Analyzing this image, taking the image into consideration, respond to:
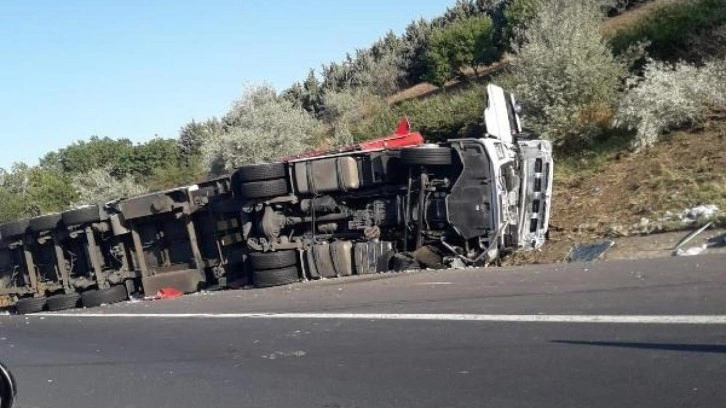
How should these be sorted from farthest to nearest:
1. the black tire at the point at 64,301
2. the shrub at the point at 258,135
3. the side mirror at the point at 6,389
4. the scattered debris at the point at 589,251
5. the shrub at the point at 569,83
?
the shrub at the point at 258,135, the shrub at the point at 569,83, the black tire at the point at 64,301, the scattered debris at the point at 589,251, the side mirror at the point at 6,389

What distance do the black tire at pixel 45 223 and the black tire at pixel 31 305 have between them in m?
1.42

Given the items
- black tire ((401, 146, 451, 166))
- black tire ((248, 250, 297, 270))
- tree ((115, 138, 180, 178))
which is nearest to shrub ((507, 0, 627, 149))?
black tire ((401, 146, 451, 166))

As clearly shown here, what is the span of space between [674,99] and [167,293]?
10.7m

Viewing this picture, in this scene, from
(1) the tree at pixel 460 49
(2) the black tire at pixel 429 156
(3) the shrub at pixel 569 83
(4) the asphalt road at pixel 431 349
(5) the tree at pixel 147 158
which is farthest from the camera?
(5) the tree at pixel 147 158

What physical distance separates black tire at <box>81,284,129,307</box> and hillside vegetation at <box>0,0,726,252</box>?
8.38 metres

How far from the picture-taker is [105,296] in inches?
637

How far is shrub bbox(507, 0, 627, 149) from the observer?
19.6m

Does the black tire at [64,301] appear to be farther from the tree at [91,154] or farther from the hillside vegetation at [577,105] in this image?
the tree at [91,154]

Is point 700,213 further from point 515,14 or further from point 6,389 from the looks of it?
point 515,14

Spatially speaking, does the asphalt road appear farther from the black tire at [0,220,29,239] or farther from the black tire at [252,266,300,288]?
the black tire at [0,220,29,239]

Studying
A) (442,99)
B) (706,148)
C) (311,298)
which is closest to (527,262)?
(311,298)

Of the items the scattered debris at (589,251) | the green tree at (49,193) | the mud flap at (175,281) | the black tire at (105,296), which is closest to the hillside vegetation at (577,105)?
the scattered debris at (589,251)

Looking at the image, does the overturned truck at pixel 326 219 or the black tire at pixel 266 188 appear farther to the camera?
the black tire at pixel 266 188

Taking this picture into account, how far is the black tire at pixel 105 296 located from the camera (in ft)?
53.0
